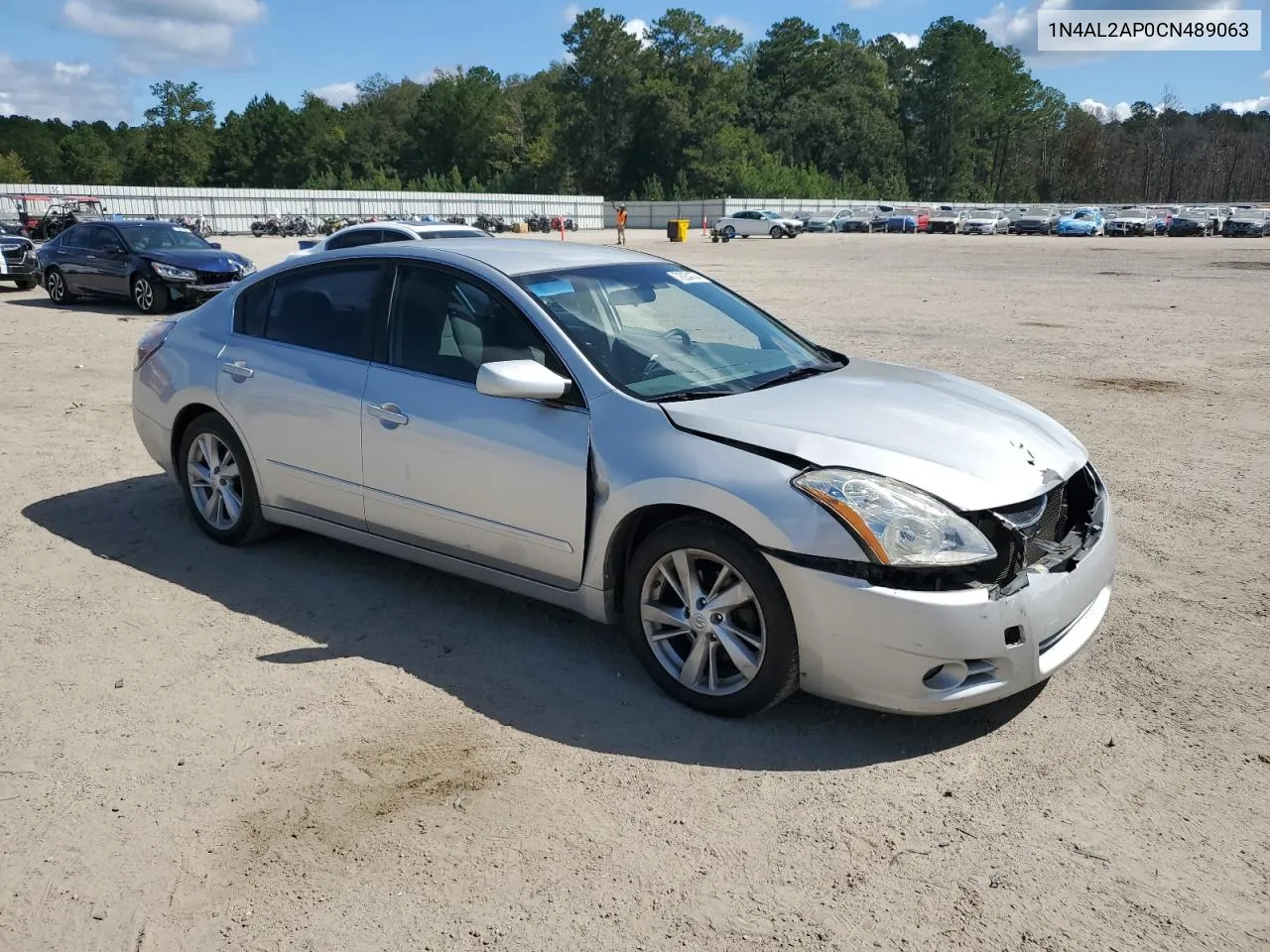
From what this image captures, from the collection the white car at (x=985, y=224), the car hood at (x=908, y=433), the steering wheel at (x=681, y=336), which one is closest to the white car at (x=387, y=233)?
the steering wheel at (x=681, y=336)

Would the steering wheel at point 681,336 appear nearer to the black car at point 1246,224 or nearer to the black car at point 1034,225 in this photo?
the black car at point 1246,224

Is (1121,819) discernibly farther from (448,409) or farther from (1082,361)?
(1082,361)

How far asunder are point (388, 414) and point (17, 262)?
2005 cm

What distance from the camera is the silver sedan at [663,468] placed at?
342 centimetres

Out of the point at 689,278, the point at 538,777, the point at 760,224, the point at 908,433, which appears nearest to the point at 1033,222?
the point at 760,224

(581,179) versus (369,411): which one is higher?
(581,179)

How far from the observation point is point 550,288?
14.7 feet

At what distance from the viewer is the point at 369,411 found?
15.3 feet

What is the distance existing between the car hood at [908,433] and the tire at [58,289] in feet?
58.7

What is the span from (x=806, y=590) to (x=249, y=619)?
265 cm

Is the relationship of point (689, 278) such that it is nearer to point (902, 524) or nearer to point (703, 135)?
point (902, 524)

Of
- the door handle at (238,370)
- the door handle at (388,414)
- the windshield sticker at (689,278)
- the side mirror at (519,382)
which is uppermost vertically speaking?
the windshield sticker at (689,278)

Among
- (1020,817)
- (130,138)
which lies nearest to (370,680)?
(1020,817)

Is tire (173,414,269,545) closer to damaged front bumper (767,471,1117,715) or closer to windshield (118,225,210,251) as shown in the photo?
damaged front bumper (767,471,1117,715)
